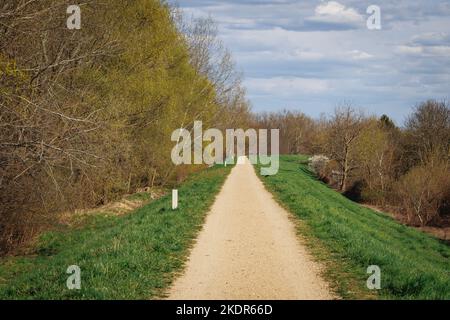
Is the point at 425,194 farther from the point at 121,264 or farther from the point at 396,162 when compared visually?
the point at 121,264

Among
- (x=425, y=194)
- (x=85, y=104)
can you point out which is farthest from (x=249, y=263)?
(x=425, y=194)

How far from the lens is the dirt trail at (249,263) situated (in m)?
8.55

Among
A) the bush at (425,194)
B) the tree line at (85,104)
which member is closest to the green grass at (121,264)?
the tree line at (85,104)

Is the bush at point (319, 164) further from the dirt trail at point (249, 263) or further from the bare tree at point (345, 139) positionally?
the dirt trail at point (249, 263)

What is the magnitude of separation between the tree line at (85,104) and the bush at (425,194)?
17.6m

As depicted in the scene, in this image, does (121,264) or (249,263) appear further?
(249,263)

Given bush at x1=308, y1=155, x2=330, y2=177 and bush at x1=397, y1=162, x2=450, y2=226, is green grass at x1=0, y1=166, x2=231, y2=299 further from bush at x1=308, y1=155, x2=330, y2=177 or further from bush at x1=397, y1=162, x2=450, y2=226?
bush at x1=308, y1=155, x2=330, y2=177

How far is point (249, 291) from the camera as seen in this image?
8.55 m

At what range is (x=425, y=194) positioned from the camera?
38.4m

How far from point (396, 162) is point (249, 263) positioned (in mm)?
45504

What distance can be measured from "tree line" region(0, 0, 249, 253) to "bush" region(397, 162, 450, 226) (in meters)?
17.6

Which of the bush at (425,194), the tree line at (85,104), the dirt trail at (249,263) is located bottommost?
the bush at (425,194)
